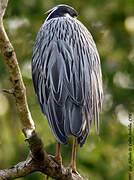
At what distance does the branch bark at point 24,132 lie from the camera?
4.42 metres

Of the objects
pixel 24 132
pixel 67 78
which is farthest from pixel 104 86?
pixel 24 132

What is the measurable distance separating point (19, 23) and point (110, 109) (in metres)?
2.45

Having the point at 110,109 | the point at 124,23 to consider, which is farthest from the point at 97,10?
the point at 110,109

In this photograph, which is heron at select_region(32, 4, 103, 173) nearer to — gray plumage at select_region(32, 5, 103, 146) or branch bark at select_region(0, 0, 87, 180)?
gray plumage at select_region(32, 5, 103, 146)

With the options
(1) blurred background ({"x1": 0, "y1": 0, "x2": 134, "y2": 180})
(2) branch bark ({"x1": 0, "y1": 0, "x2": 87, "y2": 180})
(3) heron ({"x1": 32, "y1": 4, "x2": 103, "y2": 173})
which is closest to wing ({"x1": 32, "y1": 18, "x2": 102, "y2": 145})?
(3) heron ({"x1": 32, "y1": 4, "x2": 103, "y2": 173})

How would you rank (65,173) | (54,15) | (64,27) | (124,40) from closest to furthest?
(65,173) → (64,27) → (54,15) → (124,40)

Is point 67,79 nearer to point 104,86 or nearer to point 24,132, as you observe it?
point 24,132

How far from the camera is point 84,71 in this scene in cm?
555

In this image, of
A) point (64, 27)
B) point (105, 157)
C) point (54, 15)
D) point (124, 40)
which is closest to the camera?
point (64, 27)

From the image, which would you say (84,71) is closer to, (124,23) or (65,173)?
(65,173)

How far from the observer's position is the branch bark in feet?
14.5

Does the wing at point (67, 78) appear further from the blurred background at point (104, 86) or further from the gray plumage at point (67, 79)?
the blurred background at point (104, 86)

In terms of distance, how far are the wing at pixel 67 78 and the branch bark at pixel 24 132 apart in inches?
12.2

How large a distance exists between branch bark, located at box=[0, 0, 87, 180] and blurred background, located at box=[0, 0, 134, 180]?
314cm
